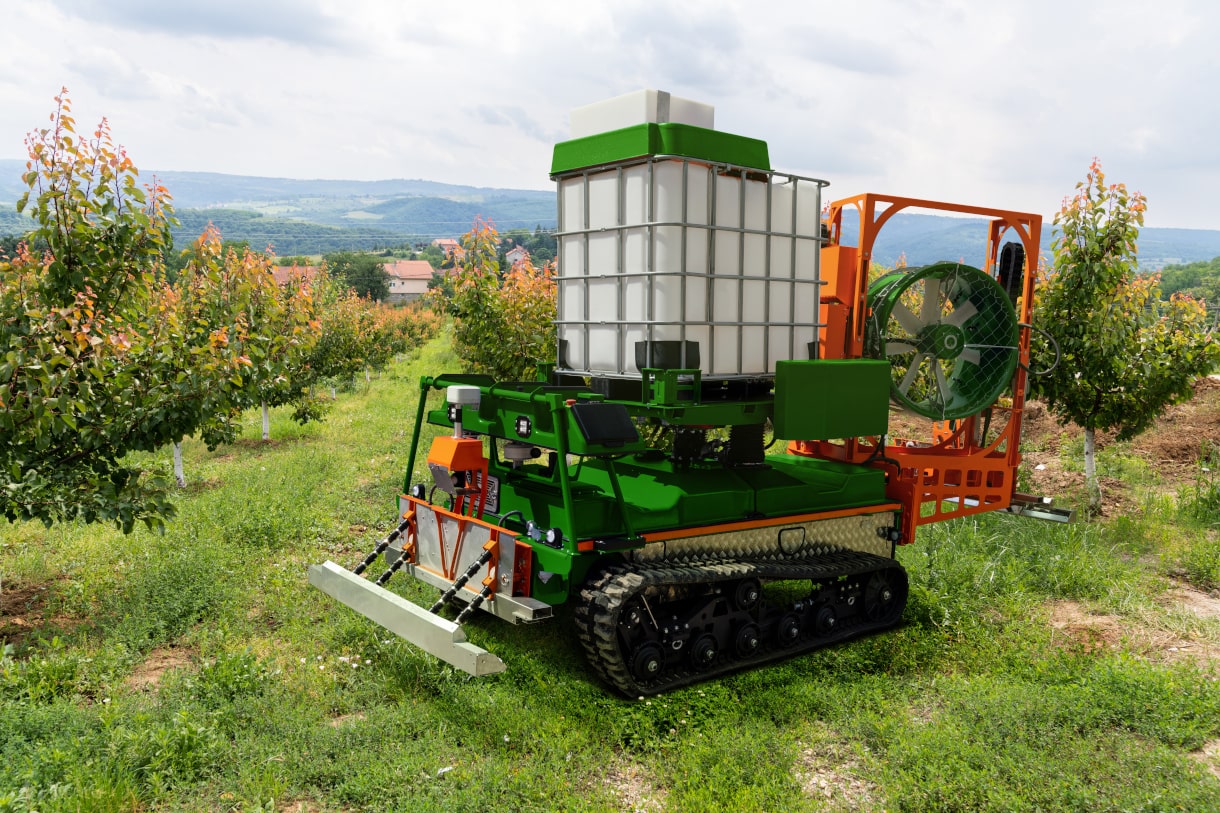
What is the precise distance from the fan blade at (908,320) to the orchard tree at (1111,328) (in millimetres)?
2888

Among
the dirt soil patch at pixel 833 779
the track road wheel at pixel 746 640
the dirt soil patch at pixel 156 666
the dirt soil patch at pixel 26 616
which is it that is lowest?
the dirt soil patch at pixel 26 616

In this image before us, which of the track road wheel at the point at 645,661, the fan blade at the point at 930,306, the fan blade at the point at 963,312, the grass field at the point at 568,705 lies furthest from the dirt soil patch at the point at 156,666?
the fan blade at the point at 963,312

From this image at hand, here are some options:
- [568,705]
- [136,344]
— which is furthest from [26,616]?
[568,705]

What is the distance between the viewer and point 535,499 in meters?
5.87

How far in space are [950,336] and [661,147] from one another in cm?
336

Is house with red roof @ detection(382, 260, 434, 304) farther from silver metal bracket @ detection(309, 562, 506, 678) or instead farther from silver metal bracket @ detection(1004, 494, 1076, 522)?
silver metal bracket @ detection(309, 562, 506, 678)

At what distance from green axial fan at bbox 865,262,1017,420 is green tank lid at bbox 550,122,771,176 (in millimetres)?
1817

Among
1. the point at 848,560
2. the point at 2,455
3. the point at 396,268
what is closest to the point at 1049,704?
the point at 848,560

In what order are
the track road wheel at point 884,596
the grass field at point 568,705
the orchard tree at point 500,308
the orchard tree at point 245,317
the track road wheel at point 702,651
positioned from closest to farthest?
1. the grass field at point 568,705
2. the track road wheel at point 702,651
3. the track road wheel at point 884,596
4. the orchard tree at point 245,317
5. the orchard tree at point 500,308

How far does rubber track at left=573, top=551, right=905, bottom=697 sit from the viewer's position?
515 centimetres

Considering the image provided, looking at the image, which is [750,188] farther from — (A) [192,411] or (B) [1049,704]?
(A) [192,411]

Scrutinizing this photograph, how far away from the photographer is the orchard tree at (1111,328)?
941 cm

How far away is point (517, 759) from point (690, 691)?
131 cm

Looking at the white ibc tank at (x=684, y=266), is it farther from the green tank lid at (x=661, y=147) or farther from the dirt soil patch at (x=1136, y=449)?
the dirt soil patch at (x=1136, y=449)
